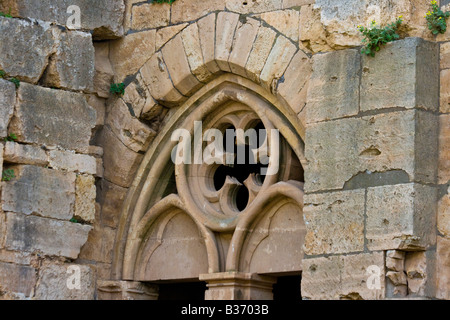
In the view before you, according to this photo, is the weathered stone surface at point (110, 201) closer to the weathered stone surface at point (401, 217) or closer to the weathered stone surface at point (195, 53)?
the weathered stone surface at point (195, 53)

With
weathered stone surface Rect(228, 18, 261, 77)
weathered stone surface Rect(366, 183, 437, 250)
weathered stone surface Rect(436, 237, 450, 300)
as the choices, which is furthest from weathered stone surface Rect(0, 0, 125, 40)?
weathered stone surface Rect(436, 237, 450, 300)

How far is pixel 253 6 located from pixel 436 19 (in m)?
1.70

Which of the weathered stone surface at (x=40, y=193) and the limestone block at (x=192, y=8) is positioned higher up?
the limestone block at (x=192, y=8)

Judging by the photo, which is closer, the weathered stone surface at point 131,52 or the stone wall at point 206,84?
Result: the stone wall at point 206,84

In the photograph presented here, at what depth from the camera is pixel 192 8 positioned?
8.20m

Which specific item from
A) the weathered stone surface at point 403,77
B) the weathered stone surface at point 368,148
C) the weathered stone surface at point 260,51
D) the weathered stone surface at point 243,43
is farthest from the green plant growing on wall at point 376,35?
the weathered stone surface at point 243,43

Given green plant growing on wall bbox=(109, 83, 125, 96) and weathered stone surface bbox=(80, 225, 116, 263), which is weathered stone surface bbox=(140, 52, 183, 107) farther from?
weathered stone surface bbox=(80, 225, 116, 263)

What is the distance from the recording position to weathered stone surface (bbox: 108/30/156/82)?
8406mm

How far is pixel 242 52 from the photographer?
307 inches

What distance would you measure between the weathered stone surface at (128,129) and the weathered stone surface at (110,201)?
13.4 inches

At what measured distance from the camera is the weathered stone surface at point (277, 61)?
753 centimetres

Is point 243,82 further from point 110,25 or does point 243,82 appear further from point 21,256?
point 21,256

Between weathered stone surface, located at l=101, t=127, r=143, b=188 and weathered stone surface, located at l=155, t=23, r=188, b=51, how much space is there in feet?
2.55

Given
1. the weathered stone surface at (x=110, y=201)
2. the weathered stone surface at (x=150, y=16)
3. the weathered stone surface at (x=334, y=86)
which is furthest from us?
the weathered stone surface at (x=110, y=201)
